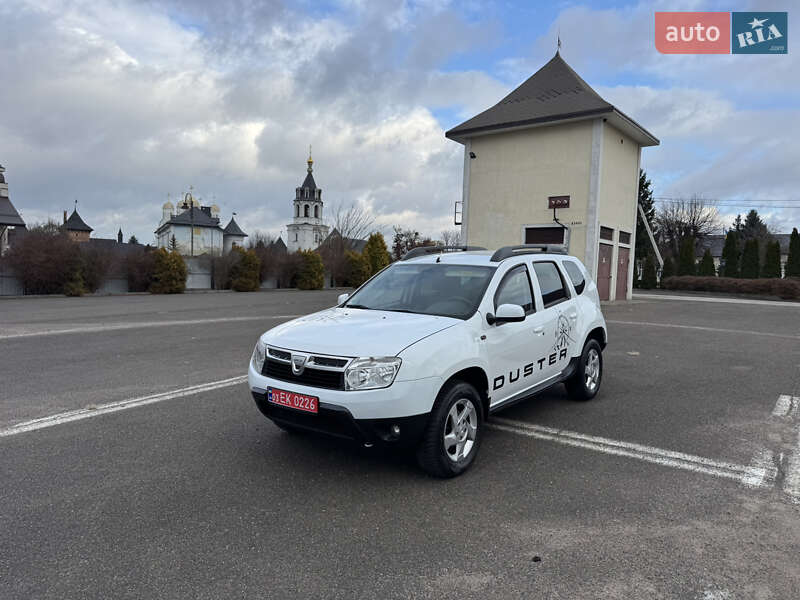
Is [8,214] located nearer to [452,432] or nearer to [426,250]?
[426,250]

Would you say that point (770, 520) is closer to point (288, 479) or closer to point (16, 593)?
point (288, 479)

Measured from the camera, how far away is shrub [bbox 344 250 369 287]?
42375 mm

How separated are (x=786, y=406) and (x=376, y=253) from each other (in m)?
38.2

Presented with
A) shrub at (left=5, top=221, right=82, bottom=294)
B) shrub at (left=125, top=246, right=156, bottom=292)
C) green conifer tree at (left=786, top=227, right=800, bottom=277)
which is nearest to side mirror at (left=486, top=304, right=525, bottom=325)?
shrub at (left=5, top=221, right=82, bottom=294)

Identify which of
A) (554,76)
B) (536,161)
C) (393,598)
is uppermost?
(554,76)

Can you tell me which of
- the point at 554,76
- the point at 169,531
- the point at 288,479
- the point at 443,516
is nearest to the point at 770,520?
the point at 443,516

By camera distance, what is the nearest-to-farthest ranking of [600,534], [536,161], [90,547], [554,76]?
[90,547] → [600,534] → [536,161] → [554,76]

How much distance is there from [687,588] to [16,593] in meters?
3.34

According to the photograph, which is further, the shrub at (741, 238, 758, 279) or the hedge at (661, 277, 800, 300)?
the shrub at (741, 238, 758, 279)

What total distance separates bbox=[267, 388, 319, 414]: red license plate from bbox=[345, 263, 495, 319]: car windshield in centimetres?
134

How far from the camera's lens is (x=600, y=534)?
3262mm

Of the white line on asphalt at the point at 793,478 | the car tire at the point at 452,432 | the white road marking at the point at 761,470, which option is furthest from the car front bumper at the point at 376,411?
the white line on asphalt at the point at 793,478

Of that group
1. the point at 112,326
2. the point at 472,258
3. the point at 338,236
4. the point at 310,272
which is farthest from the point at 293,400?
the point at 338,236

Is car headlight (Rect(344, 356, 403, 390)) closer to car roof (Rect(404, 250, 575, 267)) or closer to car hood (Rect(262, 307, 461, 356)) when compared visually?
car hood (Rect(262, 307, 461, 356))
